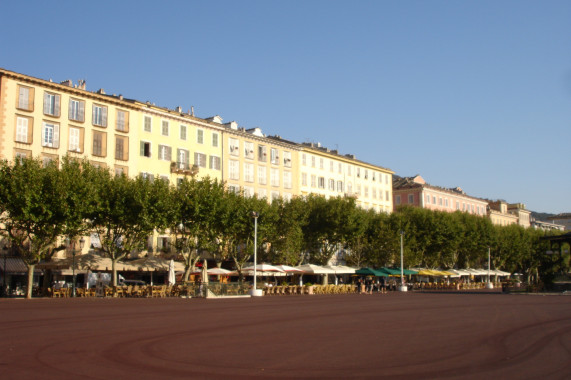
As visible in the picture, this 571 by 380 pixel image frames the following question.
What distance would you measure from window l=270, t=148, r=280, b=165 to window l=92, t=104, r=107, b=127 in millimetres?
23609

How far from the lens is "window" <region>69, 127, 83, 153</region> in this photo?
57.2 metres

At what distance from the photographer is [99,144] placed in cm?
5947

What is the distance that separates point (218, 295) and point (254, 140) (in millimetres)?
33204

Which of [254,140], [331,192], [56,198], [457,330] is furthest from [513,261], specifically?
[457,330]

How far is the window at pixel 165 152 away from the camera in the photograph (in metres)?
64.8

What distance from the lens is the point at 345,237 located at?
71.8 meters

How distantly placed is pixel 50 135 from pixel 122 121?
8.08m

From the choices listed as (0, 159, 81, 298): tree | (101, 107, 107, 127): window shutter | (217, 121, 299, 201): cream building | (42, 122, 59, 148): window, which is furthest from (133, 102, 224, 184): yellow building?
(0, 159, 81, 298): tree

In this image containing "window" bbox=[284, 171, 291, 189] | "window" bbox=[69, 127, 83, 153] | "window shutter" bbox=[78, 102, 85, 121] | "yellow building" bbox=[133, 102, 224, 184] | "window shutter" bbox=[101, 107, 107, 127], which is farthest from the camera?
"window" bbox=[284, 171, 291, 189]

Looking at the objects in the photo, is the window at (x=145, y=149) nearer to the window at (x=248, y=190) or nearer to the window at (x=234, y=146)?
the window at (x=234, y=146)

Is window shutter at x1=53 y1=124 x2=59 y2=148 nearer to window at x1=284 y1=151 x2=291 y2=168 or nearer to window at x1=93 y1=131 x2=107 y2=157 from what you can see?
window at x1=93 y1=131 x2=107 y2=157

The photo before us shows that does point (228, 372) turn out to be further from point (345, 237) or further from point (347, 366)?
point (345, 237)

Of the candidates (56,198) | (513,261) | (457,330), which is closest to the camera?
(457,330)

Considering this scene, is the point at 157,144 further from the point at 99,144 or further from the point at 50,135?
the point at 50,135
